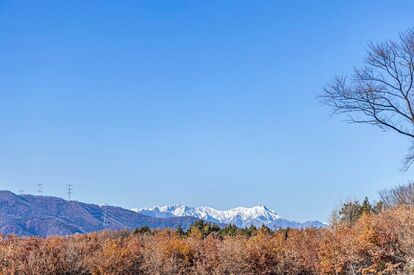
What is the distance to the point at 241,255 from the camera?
11.3 meters

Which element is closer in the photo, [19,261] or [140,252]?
[19,261]

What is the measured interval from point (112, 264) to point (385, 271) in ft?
17.9

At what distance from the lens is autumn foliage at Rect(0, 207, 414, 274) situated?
33.6ft

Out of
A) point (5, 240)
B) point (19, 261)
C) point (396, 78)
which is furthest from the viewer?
point (396, 78)

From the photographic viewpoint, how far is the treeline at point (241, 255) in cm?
1023

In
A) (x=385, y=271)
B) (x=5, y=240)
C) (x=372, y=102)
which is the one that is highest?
(x=372, y=102)

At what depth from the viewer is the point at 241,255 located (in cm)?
1129

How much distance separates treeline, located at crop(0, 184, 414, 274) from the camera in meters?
10.2

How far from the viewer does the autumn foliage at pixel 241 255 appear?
10.2 meters

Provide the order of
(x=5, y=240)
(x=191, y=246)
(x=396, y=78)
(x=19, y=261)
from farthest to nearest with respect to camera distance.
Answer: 1. (x=396, y=78)
2. (x=191, y=246)
3. (x=5, y=240)
4. (x=19, y=261)

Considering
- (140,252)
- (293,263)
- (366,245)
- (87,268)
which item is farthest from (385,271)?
(87,268)

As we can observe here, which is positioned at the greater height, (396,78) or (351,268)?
(396,78)

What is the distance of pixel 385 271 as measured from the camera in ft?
32.9

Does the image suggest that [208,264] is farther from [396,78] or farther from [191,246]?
[396,78]
